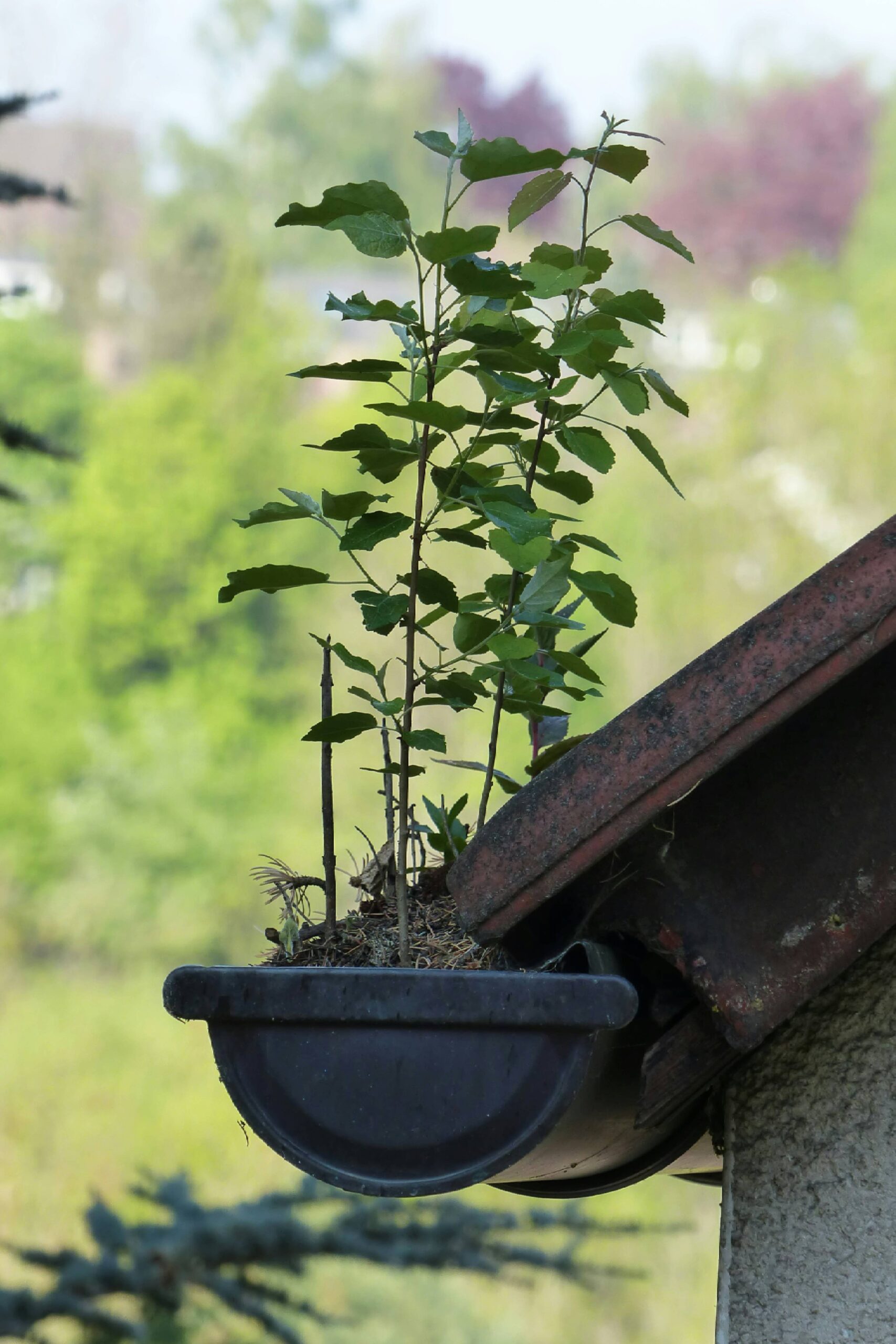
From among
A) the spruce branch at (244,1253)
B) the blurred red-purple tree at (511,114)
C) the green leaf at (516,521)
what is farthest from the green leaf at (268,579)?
the blurred red-purple tree at (511,114)

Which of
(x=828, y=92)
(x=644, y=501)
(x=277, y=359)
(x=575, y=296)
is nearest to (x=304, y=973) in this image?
(x=575, y=296)

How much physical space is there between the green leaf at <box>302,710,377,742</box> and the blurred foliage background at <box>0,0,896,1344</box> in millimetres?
13586

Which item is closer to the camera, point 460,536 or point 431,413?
point 431,413

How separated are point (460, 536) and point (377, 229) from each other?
0.22 metres

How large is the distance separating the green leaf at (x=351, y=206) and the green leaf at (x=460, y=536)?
0.64ft

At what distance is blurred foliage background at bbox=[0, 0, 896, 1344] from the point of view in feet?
57.3

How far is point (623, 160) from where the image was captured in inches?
37.1

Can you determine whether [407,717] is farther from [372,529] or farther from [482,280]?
[482,280]

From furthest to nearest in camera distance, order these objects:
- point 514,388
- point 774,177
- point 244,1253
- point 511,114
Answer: point 511,114 → point 774,177 → point 244,1253 → point 514,388

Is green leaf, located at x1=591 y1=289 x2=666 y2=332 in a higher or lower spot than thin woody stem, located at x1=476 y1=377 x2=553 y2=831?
higher

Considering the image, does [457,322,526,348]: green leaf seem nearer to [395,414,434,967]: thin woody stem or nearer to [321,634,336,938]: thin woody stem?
[395,414,434,967]: thin woody stem

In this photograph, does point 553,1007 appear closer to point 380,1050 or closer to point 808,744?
point 380,1050

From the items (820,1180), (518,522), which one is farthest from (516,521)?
(820,1180)

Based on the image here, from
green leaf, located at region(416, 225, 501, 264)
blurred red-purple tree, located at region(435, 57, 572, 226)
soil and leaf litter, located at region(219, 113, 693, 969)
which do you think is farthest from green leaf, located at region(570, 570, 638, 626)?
blurred red-purple tree, located at region(435, 57, 572, 226)
